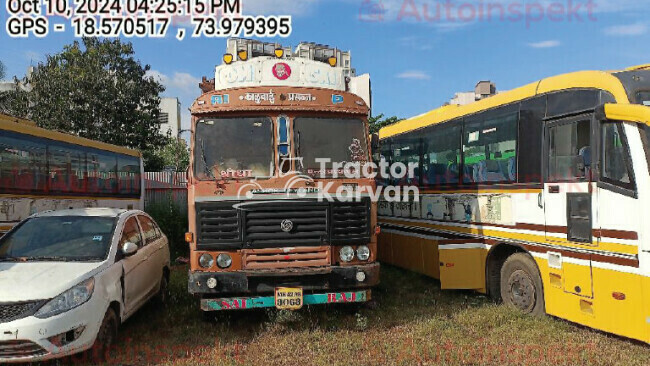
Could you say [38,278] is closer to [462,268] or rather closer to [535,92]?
[462,268]

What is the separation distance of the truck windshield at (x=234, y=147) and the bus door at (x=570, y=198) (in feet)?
12.3

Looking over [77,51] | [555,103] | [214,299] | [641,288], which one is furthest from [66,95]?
[641,288]

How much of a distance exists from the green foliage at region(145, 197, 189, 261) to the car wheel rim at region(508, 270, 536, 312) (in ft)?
30.8

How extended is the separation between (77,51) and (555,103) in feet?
79.1

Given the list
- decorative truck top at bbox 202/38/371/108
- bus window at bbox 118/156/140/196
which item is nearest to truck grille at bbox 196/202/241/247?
decorative truck top at bbox 202/38/371/108

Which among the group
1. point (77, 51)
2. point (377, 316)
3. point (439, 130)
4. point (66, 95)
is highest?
point (77, 51)

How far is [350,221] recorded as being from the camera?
21.5 feet

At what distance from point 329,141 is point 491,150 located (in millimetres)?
2738

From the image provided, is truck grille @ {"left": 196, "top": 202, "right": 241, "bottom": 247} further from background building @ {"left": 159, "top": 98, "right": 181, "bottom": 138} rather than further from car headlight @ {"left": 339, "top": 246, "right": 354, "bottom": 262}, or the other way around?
background building @ {"left": 159, "top": 98, "right": 181, "bottom": 138}

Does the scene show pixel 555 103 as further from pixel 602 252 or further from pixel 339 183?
pixel 339 183

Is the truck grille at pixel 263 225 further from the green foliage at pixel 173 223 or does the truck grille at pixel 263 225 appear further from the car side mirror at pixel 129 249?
the green foliage at pixel 173 223

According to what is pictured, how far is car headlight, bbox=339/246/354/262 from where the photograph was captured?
21.4 ft

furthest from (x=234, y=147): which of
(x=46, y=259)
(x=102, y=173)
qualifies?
(x=102, y=173)

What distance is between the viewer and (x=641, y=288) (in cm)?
534
